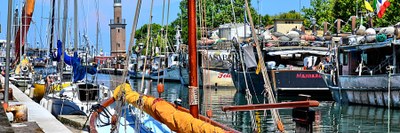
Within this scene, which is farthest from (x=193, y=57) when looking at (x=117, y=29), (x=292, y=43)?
(x=117, y=29)

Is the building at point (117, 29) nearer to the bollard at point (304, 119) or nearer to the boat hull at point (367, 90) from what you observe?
the boat hull at point (367, 90)

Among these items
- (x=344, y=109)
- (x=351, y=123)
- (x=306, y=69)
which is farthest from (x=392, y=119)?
(x=306, y=69)

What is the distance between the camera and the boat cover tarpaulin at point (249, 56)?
140 feet

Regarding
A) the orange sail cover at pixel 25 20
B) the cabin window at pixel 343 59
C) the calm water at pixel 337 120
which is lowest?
the calm water at pixel 337 120

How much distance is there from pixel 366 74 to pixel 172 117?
25617 mm

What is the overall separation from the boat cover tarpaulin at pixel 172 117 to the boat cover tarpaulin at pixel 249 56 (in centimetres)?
2930

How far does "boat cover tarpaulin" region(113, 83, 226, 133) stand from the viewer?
1006 centimetres

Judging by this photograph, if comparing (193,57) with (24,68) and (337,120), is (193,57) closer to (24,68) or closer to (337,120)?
Answer: (337,120)

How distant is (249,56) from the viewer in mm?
43312

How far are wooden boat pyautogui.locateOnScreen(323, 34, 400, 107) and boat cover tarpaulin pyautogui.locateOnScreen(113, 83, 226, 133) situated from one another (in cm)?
1951

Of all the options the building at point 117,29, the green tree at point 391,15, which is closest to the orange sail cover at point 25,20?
the green tree at point 391,15

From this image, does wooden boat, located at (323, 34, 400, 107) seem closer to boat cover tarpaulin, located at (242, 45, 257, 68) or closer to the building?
boat cover tarpaulin, located at (242, 45, 257, 68)

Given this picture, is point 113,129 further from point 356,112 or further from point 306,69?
point 306,69

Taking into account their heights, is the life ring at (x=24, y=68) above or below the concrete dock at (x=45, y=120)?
above
